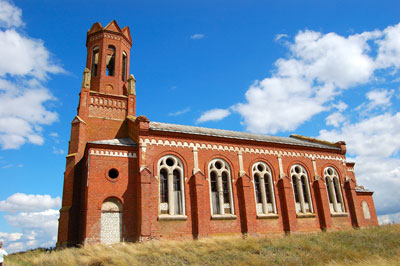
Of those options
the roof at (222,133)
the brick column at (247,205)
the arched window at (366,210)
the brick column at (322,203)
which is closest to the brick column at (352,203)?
the arched window at (366,210)

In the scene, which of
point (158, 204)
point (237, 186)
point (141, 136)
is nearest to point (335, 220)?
point (237, 186)

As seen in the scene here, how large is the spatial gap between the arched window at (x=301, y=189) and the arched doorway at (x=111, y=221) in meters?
14.7

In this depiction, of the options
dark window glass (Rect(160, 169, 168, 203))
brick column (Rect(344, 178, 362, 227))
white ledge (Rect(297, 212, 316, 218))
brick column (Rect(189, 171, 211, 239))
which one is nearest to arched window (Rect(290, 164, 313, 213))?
white ledge (Rect(297, 212, 316, 218))

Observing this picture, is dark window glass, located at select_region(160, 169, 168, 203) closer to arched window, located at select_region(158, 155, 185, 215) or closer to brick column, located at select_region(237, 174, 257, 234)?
arched window, located at select_region(158, 155, 185, 215)

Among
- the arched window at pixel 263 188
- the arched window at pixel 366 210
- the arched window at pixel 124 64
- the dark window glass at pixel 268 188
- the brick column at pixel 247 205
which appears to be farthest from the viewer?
the arched window at pixel 366 210

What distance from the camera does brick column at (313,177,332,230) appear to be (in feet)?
85.0

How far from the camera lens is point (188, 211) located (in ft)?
68.3

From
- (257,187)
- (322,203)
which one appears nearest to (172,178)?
(257,187)

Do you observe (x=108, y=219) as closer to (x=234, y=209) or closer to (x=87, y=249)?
(x=87, y=249)

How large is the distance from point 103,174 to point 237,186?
32.4 ft

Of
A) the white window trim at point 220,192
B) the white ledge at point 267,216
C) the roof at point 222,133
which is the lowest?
the white ledge at point 267,216

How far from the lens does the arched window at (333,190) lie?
27.6 metres

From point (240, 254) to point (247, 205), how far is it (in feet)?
26.9

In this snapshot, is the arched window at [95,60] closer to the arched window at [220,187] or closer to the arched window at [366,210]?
the arched window at [220,187]
